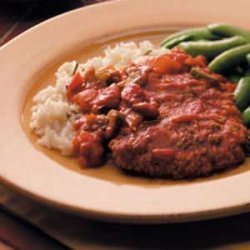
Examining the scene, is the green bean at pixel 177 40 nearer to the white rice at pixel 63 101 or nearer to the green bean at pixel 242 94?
the white rice at pixel 63 101

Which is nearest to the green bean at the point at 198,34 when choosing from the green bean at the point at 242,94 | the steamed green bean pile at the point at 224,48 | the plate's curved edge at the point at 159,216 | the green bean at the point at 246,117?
the steamed green bean pile at the point at 224,48

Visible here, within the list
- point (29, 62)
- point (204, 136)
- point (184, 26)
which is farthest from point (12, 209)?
point (184, 26)

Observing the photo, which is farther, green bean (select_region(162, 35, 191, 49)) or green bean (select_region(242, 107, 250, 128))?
green bean (select_region(162, 35, 191, 49))

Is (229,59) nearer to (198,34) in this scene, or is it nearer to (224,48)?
(224,48)

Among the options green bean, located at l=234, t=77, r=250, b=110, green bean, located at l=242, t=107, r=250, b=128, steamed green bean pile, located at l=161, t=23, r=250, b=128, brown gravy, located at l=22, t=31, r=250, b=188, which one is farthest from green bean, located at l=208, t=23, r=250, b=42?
green bean, located at l=242, t=107, r=250, b=128

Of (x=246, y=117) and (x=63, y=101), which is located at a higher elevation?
(x=63, y=101)

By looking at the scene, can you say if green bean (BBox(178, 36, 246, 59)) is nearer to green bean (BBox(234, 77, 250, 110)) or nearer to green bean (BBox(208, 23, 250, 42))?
green bean (BBox(208, 23, 250, 42))

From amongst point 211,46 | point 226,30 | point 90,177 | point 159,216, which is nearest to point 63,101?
point 90,177
